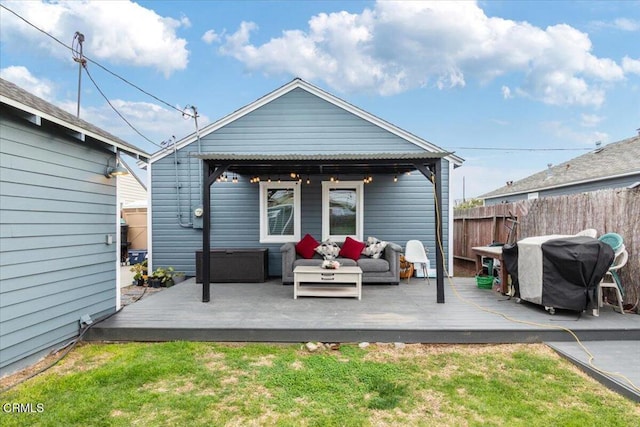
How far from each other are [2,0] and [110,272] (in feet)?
14.6

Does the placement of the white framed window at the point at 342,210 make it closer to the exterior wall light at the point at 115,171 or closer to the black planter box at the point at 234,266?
the black planter box at the point at 234,266

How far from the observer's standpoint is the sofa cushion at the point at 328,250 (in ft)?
21.3

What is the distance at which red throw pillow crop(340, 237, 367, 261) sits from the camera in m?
6.38

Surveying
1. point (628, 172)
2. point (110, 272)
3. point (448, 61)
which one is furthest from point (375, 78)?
point (110, 272)

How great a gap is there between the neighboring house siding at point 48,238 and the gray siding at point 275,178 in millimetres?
2866

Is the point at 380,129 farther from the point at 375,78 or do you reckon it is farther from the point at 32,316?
the point at 32,316

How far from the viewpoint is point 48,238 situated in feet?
11.1

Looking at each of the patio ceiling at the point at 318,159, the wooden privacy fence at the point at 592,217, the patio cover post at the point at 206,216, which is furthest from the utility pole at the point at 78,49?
the wooden privacy fence at the point at 592,217

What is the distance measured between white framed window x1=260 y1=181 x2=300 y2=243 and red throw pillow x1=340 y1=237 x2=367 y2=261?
3.82ft

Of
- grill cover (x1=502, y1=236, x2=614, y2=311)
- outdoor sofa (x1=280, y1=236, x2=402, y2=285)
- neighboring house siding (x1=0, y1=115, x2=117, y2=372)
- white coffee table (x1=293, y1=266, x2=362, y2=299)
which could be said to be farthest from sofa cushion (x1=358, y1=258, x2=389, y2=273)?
neighboring house siding (x1=0, y1=115, x2=117, y2=372)

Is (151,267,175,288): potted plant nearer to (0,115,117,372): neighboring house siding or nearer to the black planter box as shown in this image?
the black planter box

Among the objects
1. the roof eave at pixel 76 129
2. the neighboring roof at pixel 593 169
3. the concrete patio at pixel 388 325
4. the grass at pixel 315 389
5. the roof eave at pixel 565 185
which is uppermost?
the neighboring roof at pixel 593 169

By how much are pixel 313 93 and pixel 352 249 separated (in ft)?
11.6

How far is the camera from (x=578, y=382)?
2.75 metres
